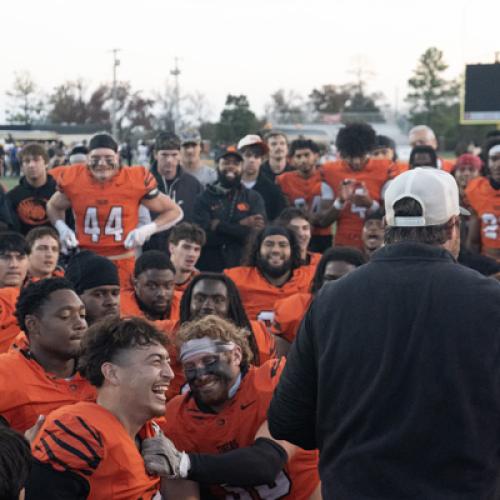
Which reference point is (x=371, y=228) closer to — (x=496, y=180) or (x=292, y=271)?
(x=292, y=271)

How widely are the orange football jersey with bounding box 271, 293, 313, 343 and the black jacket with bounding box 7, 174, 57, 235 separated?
3332mm

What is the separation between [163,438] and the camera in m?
3.20

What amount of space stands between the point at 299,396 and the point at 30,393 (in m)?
1.42

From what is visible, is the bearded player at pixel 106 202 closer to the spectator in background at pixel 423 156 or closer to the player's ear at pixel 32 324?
the spectator in background at pixel 423 156

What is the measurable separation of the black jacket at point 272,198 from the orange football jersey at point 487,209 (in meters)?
1.72

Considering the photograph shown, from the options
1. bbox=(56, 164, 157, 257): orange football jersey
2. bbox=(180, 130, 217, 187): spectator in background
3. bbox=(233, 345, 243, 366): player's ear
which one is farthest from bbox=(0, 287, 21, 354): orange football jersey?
bbox=(180, 130, 217, 187): spectator in background

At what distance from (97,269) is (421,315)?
2730mm

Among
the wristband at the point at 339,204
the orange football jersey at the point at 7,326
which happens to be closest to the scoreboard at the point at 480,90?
the wristband at the point at 339,204

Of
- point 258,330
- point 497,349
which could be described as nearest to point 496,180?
point 258,330

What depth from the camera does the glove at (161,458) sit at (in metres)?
3.07

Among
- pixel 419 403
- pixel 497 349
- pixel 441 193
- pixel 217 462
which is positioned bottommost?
pixel 217 462

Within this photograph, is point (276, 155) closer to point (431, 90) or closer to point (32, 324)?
point (32, 324)

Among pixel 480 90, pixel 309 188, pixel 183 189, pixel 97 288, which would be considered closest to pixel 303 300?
pixel 97 288

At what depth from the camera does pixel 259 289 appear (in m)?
6.19
